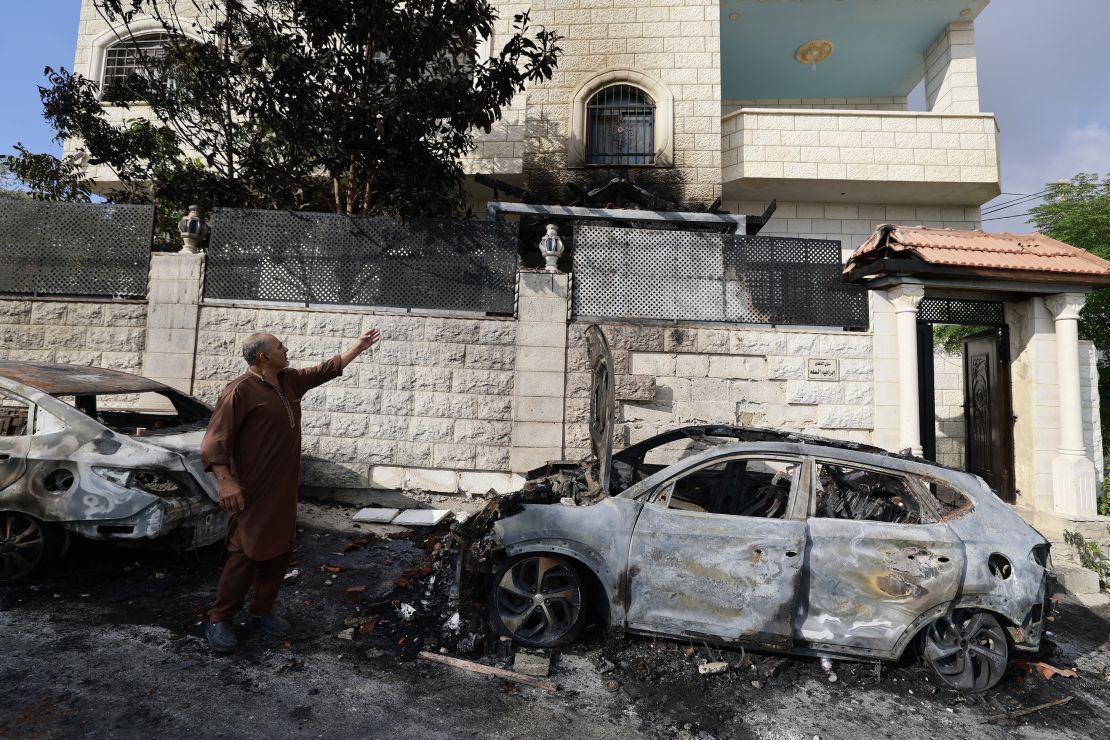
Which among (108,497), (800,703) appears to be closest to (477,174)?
(108,497)

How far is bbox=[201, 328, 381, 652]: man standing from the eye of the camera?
10.3 feet

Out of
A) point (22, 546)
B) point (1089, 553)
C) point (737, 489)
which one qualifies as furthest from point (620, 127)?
point (22, 546)

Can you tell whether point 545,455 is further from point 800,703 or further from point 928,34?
point 928,34

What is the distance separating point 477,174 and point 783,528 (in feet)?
29.3

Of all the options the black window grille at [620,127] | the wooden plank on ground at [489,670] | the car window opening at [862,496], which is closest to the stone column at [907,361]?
the car window opening at [862,496]

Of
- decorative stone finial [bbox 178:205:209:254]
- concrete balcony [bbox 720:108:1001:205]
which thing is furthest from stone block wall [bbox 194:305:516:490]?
concrete balcony [bbox 720:108:1001:205]

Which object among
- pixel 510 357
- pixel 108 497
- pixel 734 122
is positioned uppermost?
pixel 734 122

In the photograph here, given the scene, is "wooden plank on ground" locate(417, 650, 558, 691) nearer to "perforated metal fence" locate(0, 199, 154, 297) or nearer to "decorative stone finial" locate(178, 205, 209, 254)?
"decorative stone finial" locate(178, 205, 209, 254)

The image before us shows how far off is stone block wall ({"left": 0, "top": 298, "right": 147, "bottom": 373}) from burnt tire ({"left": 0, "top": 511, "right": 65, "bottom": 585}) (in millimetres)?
3124

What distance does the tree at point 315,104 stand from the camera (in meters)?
7.06

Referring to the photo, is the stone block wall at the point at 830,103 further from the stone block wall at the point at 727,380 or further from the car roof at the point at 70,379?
the car roof at the point at 70,379

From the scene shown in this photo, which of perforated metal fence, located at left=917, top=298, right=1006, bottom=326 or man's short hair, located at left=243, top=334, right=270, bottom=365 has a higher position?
perforated metal fence, located at left=917, top=298, right=1006, bottom=326

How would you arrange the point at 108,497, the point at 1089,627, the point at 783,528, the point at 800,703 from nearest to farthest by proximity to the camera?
the point at 800,703 < the point at 783,528 < the point at 108,497 < the point at 1089,627

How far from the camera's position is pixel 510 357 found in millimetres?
6602
